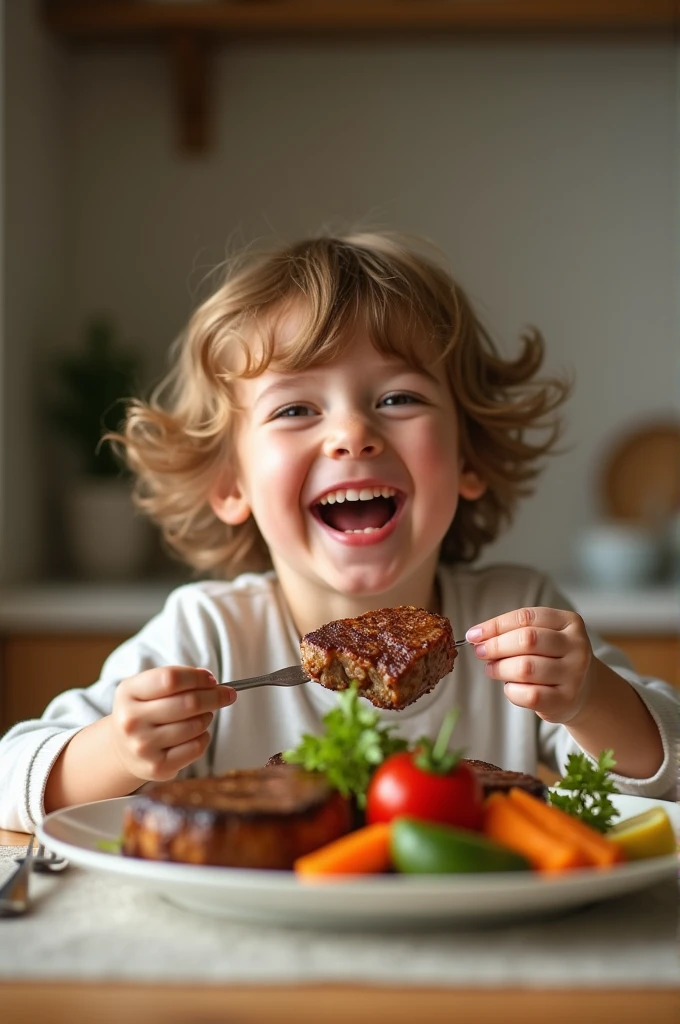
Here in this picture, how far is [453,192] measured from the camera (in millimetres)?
3500

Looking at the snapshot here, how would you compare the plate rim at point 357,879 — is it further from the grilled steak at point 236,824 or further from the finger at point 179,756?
the finger at point 179,756

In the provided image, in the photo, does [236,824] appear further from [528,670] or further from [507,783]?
[528,670]

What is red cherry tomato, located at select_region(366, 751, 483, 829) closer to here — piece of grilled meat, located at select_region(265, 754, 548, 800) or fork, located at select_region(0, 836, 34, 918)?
piece of grilled meat, located at select_region(265, 754, 548, 800)

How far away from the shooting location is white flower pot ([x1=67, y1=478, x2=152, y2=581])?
3.15 metres

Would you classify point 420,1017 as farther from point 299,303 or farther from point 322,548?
point 299,303

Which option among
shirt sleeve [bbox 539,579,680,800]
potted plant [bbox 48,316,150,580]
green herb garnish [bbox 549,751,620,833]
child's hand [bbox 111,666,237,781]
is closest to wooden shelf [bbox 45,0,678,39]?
potted plant [bbox 48,316,150,580]

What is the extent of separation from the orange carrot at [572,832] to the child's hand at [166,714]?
30 cm

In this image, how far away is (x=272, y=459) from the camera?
147 cm

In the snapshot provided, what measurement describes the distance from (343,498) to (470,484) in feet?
1.10

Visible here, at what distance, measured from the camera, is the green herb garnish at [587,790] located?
898 mm

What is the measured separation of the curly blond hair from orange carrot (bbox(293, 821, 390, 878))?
84 centimetres

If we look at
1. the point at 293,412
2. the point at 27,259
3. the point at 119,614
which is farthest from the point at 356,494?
the point at 27,259

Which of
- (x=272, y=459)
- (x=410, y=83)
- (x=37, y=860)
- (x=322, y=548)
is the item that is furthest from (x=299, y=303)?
(x=410, y=83)

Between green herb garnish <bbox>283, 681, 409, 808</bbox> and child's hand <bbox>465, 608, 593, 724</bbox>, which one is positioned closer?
green herb garnish <bbox>283, 681, 409, 808</bbox>
